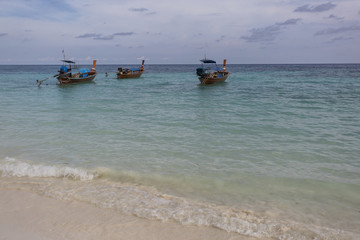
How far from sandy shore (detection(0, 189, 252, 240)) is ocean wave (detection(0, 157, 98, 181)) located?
166 cm

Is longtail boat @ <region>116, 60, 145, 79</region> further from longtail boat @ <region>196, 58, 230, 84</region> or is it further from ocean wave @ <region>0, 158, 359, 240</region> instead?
ocean wave @ <region>0, 158, 359, 240</region>

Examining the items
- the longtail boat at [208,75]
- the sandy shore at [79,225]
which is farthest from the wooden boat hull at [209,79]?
the sandy shore at [79,225]

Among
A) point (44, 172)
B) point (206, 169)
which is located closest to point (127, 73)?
point (44, 172)

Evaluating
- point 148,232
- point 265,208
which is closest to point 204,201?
point 265,208

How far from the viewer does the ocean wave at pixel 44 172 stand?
6.91 meters

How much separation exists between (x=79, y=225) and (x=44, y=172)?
3107 millimetres

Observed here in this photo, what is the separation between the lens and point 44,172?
7043 mm

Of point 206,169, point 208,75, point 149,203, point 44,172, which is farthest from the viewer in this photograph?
point 208,75

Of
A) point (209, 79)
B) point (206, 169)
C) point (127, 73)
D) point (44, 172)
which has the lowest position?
point (206, 169)

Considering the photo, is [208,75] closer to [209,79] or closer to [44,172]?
[209,79]

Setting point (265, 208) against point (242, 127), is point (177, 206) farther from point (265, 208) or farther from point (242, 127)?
point (242, 127)

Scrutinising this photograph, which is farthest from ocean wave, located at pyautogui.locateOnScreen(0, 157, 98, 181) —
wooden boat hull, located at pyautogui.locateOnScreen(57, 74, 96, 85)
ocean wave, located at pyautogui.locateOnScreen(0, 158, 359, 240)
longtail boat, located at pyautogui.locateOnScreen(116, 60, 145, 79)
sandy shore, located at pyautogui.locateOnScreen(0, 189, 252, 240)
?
longtail boat, located at pyautogui.locateOnScreen(116, 60, 145, 79)

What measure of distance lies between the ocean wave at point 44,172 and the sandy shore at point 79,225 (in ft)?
5.43

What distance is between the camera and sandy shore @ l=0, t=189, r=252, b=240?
166 inches
